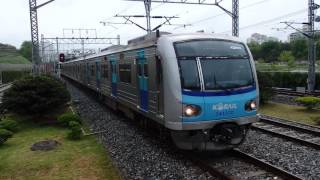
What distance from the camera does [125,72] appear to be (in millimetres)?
13500

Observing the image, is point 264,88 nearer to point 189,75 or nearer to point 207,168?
point 189,75

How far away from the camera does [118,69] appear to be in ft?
48.8

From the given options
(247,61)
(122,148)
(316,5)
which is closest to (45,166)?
(122,148)

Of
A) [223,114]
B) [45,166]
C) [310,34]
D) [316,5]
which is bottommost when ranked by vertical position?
[45,166]

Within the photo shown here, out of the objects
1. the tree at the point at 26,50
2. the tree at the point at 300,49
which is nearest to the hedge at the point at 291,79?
the tree at the point at 300,49

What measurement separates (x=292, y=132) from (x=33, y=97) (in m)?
9.26

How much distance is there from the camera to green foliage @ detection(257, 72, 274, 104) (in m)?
19.9

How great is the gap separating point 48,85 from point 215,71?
8673 millimetres

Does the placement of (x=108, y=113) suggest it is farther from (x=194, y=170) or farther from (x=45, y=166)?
(x=194, y=170)

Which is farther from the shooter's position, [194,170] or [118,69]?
[118,69]

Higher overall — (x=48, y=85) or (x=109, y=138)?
(x=48, y=85)

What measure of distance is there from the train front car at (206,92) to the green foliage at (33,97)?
7463mm

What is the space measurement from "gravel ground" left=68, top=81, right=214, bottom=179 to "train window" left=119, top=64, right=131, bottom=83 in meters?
1.69

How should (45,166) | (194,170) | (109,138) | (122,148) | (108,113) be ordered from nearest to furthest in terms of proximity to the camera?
(194,170), (45,166), (122,148), (109,138), (108,113)
